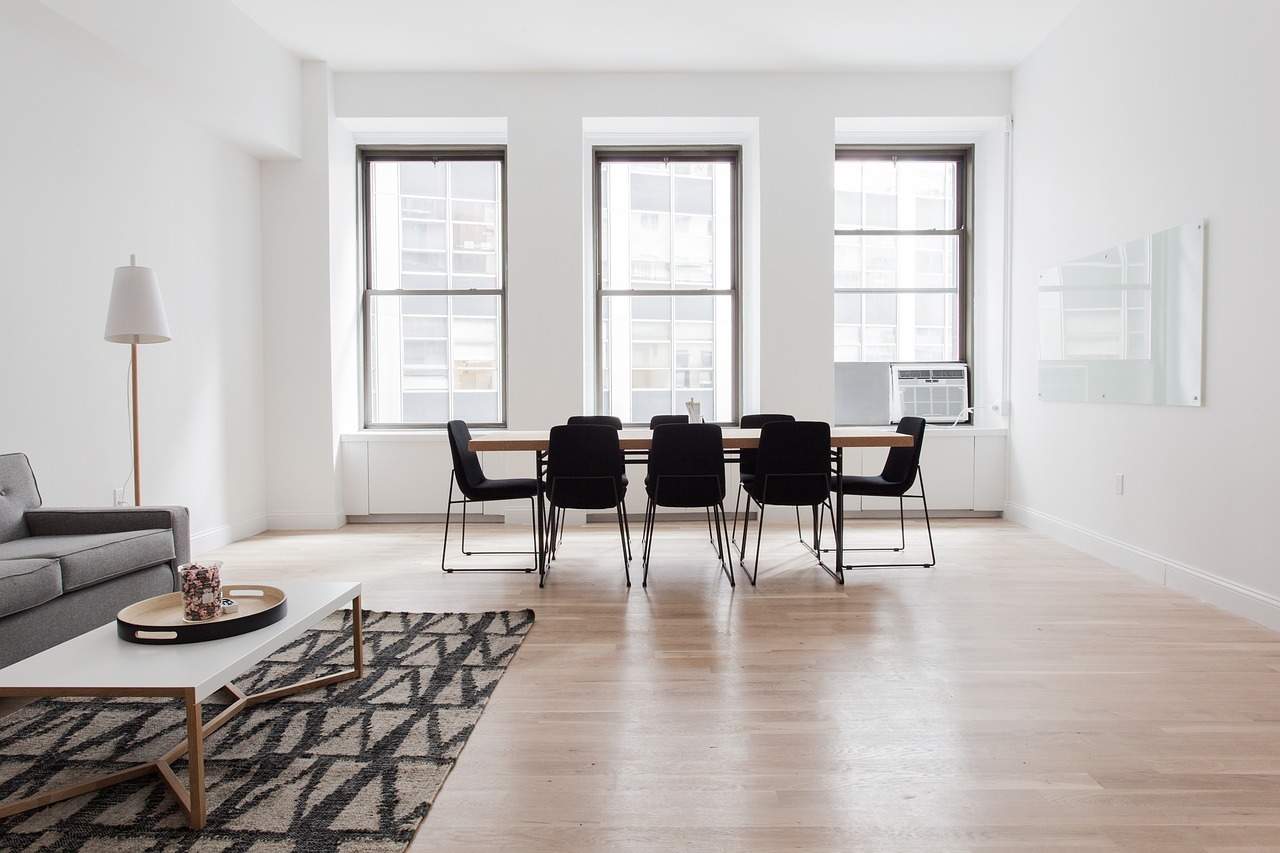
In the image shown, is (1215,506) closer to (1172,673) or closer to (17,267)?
(1172,673)

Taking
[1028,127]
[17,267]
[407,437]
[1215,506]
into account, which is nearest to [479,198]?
[407,437]

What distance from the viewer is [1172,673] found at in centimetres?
303

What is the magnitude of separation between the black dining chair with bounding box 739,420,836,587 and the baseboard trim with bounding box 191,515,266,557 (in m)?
3.72

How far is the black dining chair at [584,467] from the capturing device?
14.6 feet

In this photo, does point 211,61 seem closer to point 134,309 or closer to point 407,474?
point 134,309

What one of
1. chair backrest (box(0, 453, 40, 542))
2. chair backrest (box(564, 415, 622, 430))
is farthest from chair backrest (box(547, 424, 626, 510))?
chair backrest (box(0, 453, 40, 542))

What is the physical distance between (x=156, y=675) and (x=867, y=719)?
2.09 metres

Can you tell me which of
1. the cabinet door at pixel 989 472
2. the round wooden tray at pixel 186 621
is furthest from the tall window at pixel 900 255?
the round wooden tray at pixel 186 621

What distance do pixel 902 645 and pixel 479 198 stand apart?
537 cm

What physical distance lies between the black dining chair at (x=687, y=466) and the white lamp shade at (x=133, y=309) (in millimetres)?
2679

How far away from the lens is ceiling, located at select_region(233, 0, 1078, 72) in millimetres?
5402

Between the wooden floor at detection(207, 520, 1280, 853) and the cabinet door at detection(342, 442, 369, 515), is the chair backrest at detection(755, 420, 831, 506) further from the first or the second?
the cabinet door at detection(342, 442, 369, 515)

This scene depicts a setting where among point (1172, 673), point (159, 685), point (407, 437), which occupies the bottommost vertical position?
point (1172, 673)

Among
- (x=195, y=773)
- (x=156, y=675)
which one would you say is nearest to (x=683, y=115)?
(x=156, y=675)
